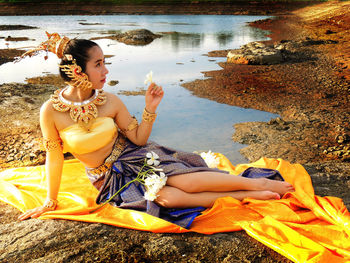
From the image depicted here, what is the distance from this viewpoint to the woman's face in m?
2.40

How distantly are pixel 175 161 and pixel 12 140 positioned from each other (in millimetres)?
3065

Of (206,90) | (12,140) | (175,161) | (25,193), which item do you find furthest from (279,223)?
(206,90)

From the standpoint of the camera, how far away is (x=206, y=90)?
6984mm

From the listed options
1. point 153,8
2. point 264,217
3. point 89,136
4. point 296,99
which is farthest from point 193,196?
point 153,8

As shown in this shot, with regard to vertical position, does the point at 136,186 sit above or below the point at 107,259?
above

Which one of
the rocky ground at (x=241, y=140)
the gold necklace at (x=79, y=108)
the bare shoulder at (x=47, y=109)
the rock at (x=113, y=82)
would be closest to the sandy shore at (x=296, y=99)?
the rocky ground at (x=241, y=140)

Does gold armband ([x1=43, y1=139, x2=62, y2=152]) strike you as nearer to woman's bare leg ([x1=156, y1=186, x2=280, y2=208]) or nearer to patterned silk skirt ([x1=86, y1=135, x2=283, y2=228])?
patterned silk skirt ([x1=86, y1=135, x2=283, y2=228])

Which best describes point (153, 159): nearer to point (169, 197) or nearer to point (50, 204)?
point (169, 197)

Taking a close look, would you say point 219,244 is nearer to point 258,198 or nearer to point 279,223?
point 279,223

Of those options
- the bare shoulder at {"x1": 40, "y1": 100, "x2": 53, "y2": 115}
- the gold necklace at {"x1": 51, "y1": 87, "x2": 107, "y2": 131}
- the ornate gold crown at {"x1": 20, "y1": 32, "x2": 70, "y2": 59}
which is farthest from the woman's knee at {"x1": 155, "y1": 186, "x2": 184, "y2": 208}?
the ornate gold crown at {"x1": 20, "y1": 32, "x2": 70, "y2": 59}

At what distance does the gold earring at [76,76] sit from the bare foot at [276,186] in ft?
5.44

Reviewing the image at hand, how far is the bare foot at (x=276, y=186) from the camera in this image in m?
2.80

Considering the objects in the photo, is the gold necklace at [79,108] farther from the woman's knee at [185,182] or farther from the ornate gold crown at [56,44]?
the woman's knee at [185,182]

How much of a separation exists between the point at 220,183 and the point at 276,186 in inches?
22.3
